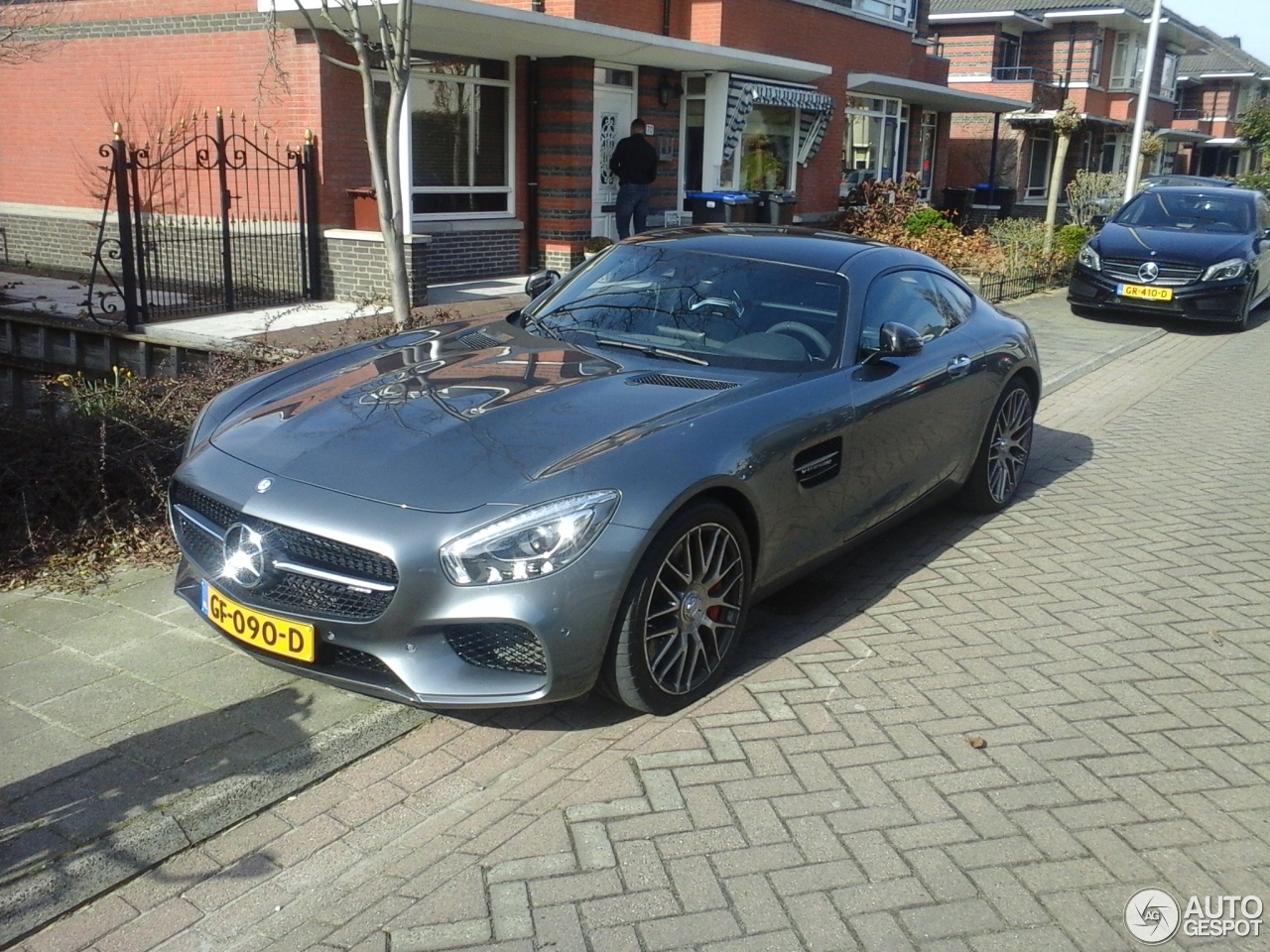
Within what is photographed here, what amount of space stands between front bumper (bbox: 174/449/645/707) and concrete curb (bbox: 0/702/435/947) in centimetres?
27

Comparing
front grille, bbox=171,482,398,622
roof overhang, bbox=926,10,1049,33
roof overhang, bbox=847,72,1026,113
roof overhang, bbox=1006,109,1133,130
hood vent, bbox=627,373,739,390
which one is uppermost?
roof overhang, bbox=926,10,1049,33

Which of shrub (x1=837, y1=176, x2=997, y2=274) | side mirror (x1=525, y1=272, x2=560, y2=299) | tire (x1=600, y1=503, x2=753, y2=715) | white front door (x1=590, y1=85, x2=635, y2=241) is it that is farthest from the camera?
shrub (x1=837, y1=176, x2=997, y2=274)

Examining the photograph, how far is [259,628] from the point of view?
12.2 feet

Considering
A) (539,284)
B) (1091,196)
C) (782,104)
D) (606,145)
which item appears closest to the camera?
(539,284)

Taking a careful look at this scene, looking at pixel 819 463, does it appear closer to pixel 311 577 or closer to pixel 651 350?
pixel 651 350

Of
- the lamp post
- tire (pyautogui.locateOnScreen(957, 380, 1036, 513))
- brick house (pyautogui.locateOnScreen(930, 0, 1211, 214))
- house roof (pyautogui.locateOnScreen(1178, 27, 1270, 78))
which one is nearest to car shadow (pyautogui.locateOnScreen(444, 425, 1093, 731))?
tire (pyautogui.locateOnScreen(957, 380, 1036, 513))

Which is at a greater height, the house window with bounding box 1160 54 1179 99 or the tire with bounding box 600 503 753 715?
the house window with bounding box 1160 54 1179 99

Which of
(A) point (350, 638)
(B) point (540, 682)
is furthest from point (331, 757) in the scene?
(B) point (540, 682)

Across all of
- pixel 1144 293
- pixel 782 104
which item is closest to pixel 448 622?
pixel 1144 293

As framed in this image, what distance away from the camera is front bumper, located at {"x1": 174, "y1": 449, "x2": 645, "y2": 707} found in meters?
3.46

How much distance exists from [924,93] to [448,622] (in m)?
22.7

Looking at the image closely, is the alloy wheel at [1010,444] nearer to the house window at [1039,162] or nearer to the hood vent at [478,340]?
the hood vent at [478,340]

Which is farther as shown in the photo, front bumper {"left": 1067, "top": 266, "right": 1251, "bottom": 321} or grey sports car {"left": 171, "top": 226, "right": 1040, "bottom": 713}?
front bumper {"left": 1067, "top": 266, "right": 1251, "bottom": 321}

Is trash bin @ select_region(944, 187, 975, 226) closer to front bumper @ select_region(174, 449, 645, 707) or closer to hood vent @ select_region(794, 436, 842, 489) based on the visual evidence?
hood vent @ select_region(794, 436, 842, 489)
